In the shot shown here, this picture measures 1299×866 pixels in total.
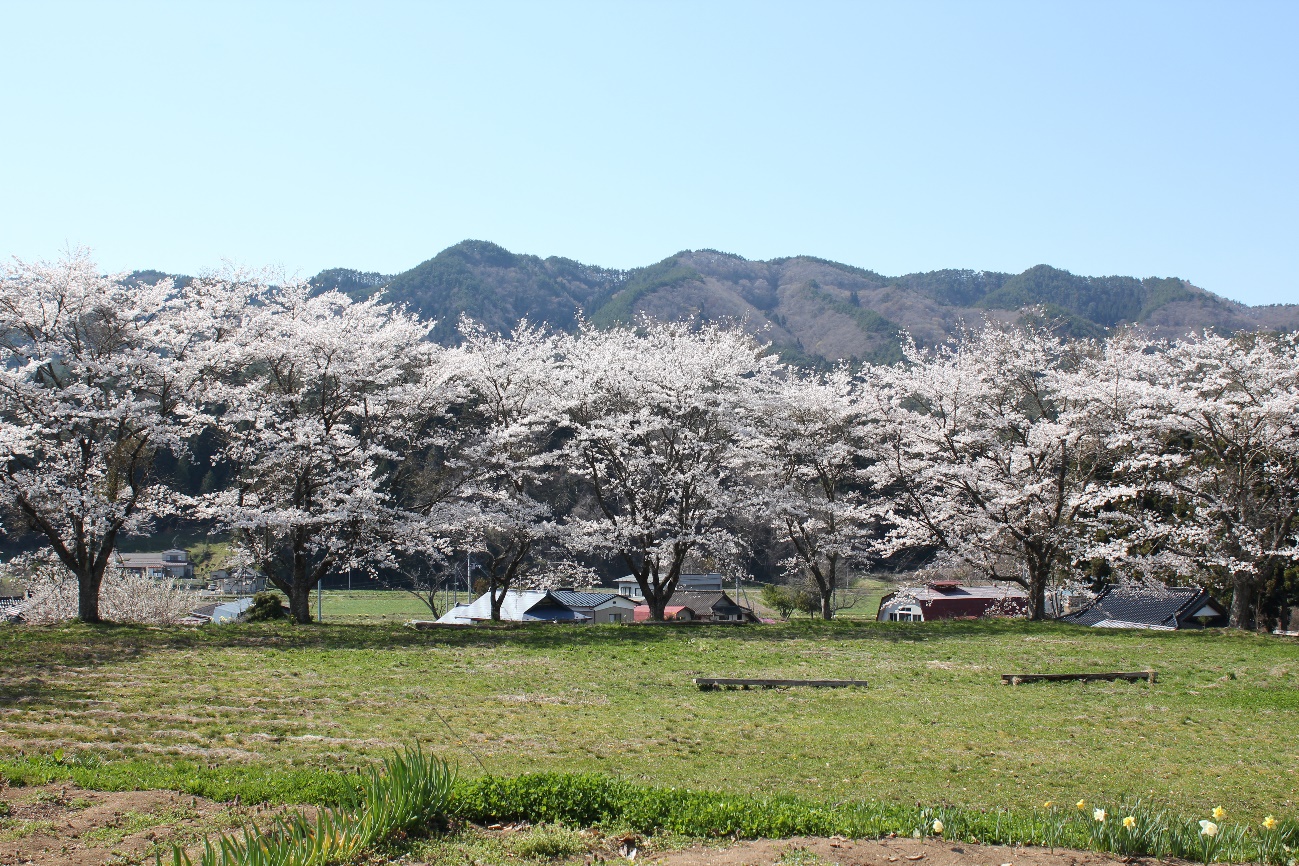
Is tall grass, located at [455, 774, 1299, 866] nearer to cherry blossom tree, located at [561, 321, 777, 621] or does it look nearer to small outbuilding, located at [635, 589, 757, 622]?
cherry blossom tree, located at [561, 321, 777, 621]

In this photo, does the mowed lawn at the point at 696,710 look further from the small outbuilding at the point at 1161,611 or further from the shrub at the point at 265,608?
the small outbuilding at the point at 1161,611

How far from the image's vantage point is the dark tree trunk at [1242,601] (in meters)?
22.4

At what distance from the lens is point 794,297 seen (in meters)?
177

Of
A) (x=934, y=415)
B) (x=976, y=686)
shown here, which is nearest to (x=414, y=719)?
(x=976, y=686)

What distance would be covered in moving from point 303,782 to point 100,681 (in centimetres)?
756

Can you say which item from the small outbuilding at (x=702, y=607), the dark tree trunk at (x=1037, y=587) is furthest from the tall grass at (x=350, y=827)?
the small outbuilding at (x=702, y=607)

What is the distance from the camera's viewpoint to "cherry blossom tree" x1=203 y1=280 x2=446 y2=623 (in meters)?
20.3

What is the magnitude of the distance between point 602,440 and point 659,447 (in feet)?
5.18

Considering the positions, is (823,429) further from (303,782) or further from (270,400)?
(303,782)

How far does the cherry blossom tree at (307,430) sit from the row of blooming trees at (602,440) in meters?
0.09

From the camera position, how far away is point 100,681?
12492 millimetres

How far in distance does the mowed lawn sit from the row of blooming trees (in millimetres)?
3021

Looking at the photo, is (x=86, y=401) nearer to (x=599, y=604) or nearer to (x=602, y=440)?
(x=602, y=440)

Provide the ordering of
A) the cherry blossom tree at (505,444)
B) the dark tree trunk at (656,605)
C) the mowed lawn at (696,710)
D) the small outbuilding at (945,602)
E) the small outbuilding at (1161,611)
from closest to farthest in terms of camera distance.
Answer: the mowed lawn at (696,710) → the cherry blossom tree at (505,444) → the dark tree trunk at (656,605) → the small outbuilding at (1161,611) → the small outbuilding at (945,602)
